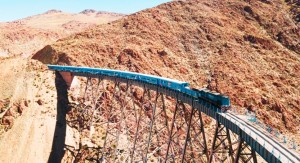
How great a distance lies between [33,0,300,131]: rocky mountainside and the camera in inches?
2242

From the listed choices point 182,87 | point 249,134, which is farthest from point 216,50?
point 249,134

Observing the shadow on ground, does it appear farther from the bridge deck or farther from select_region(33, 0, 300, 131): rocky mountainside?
the bridge deck

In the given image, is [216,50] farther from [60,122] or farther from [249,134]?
[249,134]

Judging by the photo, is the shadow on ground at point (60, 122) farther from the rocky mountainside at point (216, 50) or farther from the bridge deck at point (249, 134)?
the bridge deck at point (249, 134)

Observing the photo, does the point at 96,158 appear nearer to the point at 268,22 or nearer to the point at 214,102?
the point at 214,102

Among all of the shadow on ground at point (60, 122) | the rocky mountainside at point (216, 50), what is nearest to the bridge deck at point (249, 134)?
the shadow on ground at point (60, 122)

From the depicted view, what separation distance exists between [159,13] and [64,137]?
48.6 meters

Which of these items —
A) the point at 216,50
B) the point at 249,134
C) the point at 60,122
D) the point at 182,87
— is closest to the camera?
the point at 249,134

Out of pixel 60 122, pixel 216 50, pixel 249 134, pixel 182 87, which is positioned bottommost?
pixel 60 122

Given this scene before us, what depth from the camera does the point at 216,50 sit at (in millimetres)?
69188

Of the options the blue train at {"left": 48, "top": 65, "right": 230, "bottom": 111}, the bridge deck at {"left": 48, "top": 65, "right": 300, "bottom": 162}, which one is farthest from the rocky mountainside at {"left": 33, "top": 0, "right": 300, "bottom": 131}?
the bridge deck at {"left": 48, "top": 65, "right": 300, "bottom": 162}

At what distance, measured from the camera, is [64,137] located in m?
42.0

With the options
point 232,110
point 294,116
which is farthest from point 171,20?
point 232,110

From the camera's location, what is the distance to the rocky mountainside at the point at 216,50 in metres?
56.9
